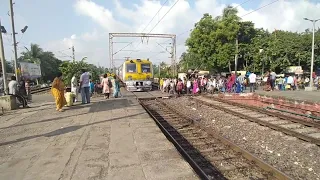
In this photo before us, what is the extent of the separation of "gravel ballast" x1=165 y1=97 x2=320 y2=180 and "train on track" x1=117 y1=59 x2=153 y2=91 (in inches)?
613

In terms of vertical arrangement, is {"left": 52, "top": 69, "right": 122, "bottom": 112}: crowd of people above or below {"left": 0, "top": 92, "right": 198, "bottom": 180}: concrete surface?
above

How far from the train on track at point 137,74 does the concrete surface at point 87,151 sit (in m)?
16.8

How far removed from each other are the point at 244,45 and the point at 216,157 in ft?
123

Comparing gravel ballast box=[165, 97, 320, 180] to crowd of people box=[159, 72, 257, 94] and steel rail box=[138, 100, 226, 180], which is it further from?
crowd of people box=[159, 72, 257, 94]

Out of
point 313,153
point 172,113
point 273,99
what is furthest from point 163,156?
point 273,99

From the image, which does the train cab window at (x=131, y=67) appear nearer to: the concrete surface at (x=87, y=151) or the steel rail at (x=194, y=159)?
the steel rail at (x=194, y=159)

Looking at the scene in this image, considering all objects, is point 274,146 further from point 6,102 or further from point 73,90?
point 6,102

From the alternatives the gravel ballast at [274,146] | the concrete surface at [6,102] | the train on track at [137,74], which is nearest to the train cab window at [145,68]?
the train on track at [137,74]

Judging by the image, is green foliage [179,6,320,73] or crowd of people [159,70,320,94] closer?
crowd of people [159,70,320,94]

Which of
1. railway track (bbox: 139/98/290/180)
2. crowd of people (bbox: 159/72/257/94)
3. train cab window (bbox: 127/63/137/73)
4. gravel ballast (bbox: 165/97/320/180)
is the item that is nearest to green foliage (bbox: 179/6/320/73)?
crowd of people (bbox: 159/72/257/94)

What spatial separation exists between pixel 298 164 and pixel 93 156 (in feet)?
13.4

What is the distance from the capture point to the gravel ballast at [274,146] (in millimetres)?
5723

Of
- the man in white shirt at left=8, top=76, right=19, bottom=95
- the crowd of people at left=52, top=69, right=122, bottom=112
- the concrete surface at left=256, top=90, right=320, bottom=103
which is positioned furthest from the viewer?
the concrete surface at left=256, top=90, right=320, bottom=103

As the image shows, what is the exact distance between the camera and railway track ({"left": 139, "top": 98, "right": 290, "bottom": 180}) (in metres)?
5.31
